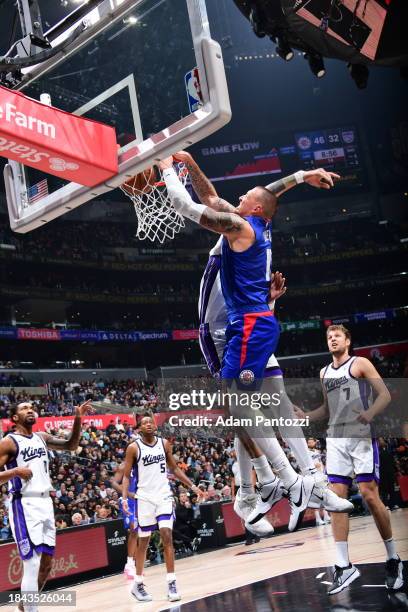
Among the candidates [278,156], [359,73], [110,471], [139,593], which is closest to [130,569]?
[139,593]

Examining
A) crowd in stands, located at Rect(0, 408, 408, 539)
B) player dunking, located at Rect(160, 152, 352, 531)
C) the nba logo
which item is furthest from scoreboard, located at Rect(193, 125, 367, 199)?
player dunking, located at Rect(160, 152, 352, 531)

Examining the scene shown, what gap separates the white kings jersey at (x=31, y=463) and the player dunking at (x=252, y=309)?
11.0 ft

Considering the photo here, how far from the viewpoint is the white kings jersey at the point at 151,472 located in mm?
8977

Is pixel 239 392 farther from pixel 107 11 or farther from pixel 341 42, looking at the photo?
pixel 341 42

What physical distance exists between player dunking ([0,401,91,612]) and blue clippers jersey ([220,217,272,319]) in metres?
2.93

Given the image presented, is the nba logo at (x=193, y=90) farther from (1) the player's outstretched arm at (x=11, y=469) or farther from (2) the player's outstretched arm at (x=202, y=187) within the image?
(1) the player's outstretched arm at (x=11, y=469)

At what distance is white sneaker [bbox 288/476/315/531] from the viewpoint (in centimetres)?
418

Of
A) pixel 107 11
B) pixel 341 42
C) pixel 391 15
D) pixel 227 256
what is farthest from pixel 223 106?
pixel 391 15

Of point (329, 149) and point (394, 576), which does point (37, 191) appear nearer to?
point (394, 576)

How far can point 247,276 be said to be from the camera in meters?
4.27

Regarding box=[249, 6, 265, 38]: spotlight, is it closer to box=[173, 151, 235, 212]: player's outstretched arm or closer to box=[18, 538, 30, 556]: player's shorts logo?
box=[173, 151, 235, 212]: player's outstretched arm

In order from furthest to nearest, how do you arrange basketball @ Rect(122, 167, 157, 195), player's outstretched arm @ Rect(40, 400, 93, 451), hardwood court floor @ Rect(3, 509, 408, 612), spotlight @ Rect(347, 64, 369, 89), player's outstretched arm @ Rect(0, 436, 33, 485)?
1. spotlight @ Rect(347, 64, 369, 89)
2. hardwood court floor @ Rect(3, 509, 408, 612)
3. player's outstretched arm @ Rect(40, 400, 93, 451)
4. player's outstretched arm @ Rect(0, 436, 33, 485)
5. basketball @ Rect(122, 167, 157, 195)

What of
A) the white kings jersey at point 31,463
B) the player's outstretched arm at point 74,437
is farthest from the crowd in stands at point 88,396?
the white kings jersey at point 31,463

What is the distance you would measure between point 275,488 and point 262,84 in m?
33.8
